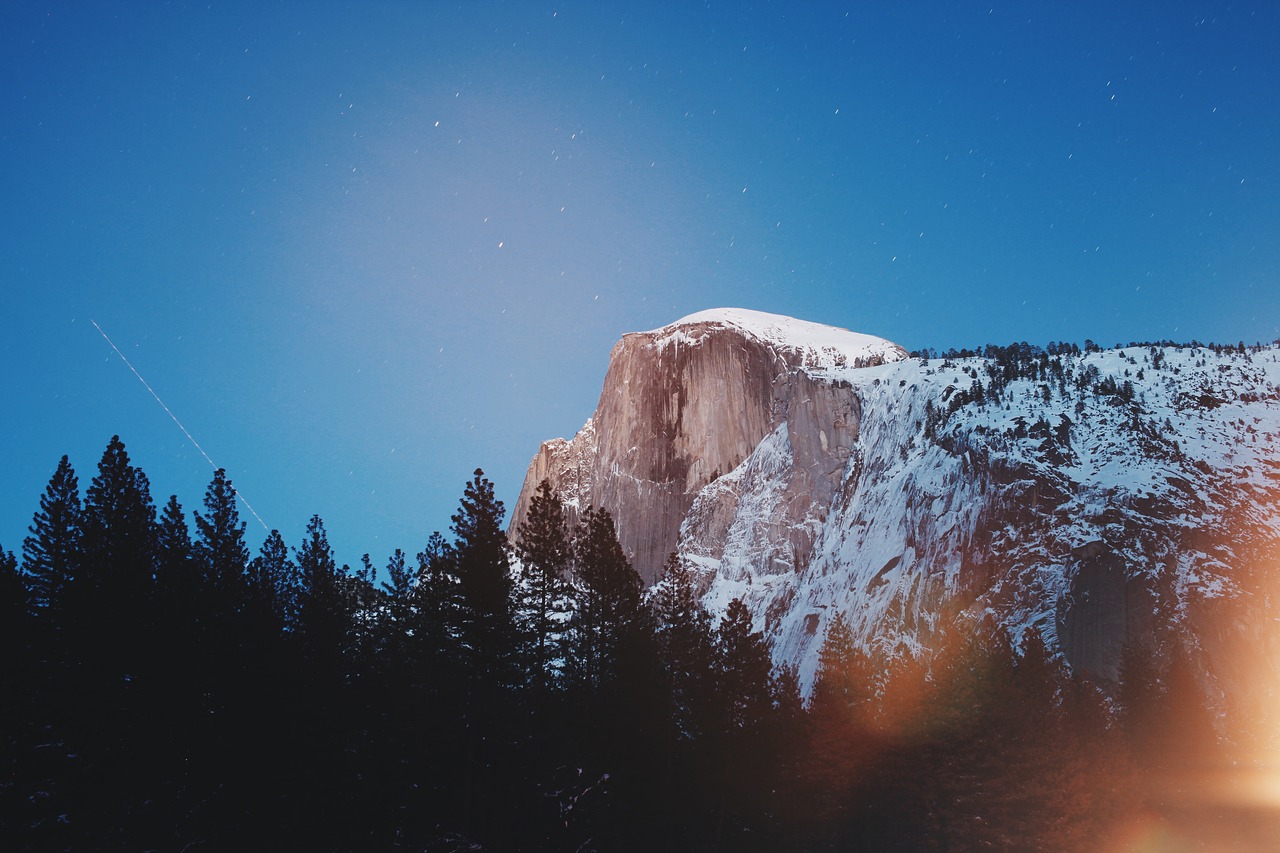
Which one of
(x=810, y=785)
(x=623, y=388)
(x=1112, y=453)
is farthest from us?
(x=623, y=388)

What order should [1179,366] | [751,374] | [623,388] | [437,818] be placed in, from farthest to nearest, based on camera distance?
[623,388]
[751,374]
[1179,366]
[437,818]

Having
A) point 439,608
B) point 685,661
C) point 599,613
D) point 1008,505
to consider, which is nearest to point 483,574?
point 439,608

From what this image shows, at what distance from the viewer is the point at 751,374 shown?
513ft

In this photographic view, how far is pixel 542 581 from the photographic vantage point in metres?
32.0

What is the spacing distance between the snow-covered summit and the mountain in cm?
948

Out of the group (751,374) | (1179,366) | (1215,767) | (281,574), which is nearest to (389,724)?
(281,574)

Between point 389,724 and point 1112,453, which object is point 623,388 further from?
point 389,724

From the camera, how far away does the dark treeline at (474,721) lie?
94.3 ft

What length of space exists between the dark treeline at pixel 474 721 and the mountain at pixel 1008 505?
88.4 feet

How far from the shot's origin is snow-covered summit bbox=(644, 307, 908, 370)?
160 meters

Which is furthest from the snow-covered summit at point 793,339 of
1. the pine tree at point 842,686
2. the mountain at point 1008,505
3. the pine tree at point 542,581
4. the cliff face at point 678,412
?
the pine tree at point 542,581

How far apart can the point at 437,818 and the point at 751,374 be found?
13149cm

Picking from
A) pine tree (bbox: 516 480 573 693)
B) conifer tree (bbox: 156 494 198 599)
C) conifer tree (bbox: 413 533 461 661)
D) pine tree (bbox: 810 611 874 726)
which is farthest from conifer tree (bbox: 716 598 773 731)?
conifer tree (bbox: 156 494 198 599)

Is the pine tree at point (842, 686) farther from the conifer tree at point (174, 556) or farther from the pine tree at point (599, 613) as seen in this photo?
the conifer tree at point (174, 556)
